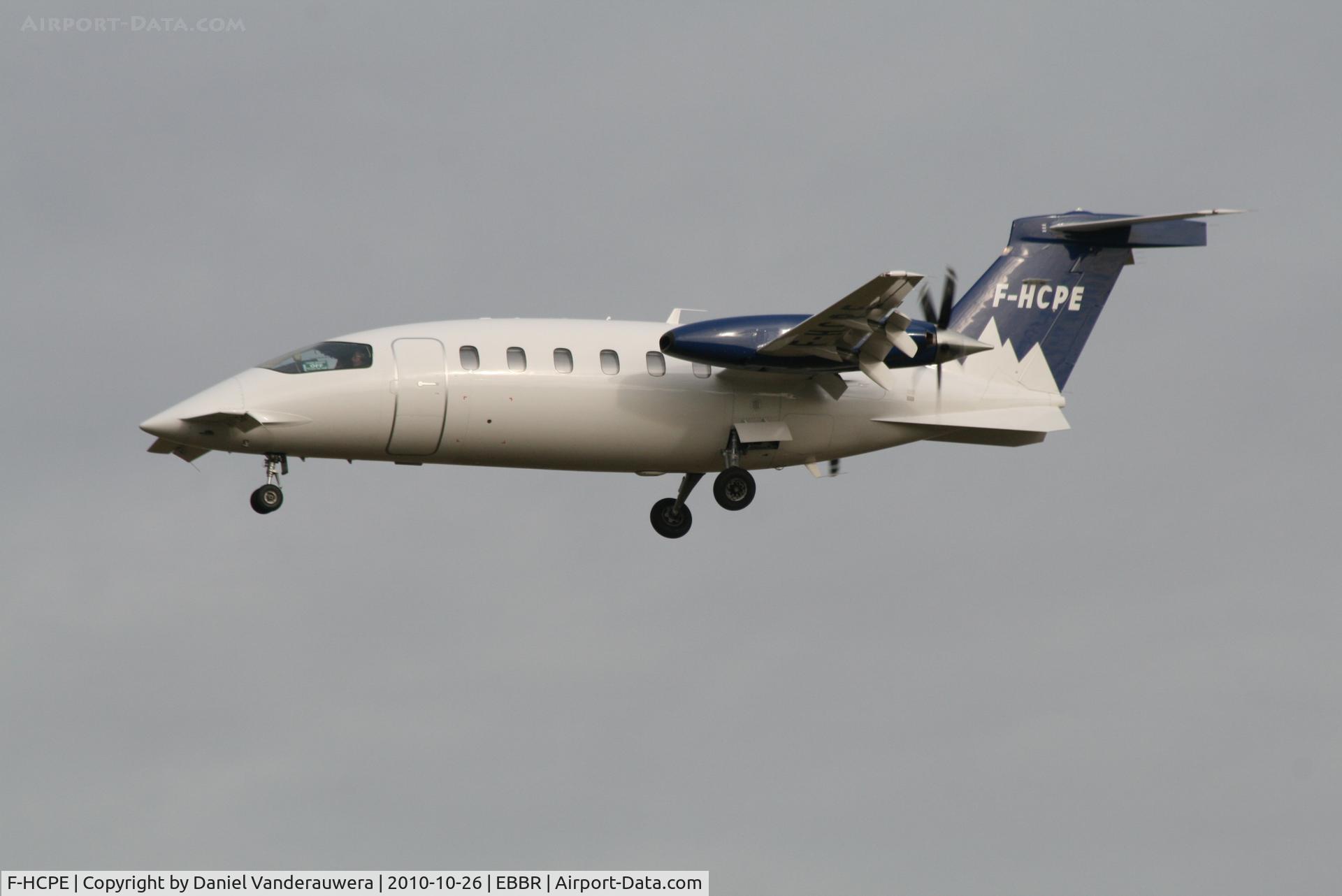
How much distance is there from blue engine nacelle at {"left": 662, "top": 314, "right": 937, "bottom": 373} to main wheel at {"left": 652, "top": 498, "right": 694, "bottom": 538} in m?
4.33

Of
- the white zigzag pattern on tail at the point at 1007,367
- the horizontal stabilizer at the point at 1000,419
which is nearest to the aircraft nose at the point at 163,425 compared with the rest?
the horizontal stabilizer at the point at 1000,419

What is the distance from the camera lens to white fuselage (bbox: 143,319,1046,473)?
3431 cm

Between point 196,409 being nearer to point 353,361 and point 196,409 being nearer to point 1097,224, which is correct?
point 353,361

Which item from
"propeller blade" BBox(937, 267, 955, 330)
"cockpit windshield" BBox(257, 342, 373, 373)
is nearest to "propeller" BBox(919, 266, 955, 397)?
"propeller blade" BBox(937, 267, 955, 330)

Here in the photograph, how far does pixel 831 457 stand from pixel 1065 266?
735 centimetres

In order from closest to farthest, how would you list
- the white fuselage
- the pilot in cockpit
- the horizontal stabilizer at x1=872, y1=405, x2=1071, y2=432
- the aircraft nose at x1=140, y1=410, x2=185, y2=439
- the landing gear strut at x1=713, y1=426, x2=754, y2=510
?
the aircraft nose at x1=140, y1=410, x2=185, y2=439 → the white fuselage → the pilot in cockpit → the landing gear strut at x1=713, y1=426, x2=754, y2=510 → the horizontal stabilizer at x1=872, y1=405, x2=1071, y2=432

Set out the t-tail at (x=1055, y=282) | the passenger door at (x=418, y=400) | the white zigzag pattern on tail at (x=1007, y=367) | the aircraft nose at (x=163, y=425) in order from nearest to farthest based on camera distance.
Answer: the aircraft nose at (x=163, y=425)
the passenger door at (x=418, y=400)
the white zigzag pattern on tail at (x=1007, y=367)
the t-tail at (x=1055, y=282)

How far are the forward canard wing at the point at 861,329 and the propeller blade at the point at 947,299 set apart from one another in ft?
2.55

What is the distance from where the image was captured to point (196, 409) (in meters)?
33.8

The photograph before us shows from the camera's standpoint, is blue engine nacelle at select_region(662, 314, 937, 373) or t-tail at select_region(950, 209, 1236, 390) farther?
t-tail at select_region(950, 209, 1236, 390)

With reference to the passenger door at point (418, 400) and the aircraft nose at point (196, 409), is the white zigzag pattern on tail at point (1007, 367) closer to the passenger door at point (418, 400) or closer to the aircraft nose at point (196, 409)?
the passenger door at point (418, 400)

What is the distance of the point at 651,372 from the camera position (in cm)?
3628

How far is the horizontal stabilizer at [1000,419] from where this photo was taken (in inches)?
1502

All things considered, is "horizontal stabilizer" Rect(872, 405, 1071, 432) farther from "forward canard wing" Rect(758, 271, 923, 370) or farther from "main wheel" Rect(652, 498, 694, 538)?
"main wheel" Rect(652, 498, 694, 538)
